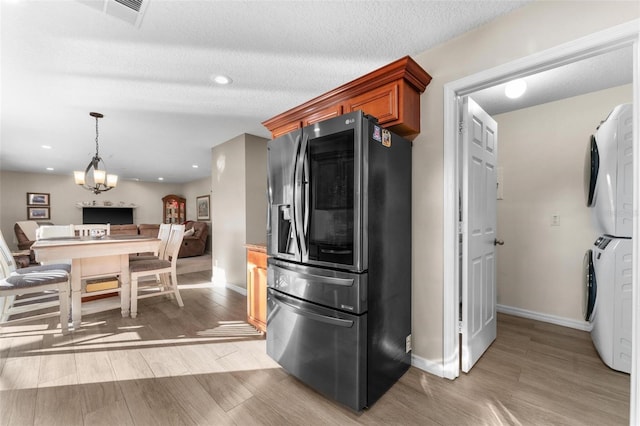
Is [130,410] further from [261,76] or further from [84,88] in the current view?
[84,88]

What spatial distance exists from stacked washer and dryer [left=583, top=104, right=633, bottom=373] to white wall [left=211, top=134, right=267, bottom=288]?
385cm

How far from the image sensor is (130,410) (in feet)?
5.10

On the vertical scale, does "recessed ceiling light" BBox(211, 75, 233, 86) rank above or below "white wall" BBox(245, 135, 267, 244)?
above

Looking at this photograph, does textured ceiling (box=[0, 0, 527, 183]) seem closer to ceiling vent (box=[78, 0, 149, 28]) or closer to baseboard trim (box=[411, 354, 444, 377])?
ceiling vent (box=[78, 0, 149, 28])

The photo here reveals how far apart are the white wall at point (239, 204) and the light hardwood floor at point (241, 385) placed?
163 cm

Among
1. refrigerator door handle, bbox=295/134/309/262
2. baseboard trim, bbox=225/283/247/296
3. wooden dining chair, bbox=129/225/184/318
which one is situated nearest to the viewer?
refrigerator door handle, bbox=295/134/309/262

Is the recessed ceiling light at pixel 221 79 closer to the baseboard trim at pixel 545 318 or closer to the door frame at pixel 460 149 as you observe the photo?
the door frame at pixel 460 149

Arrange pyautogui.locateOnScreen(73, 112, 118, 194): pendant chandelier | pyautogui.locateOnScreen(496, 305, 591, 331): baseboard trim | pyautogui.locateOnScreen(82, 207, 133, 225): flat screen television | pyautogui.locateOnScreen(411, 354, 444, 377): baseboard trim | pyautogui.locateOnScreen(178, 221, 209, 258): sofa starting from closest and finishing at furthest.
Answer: pyautogui.locateOnScreen(411, 354, 444, 377): baseboard trim < pyautogui.locateOnScreen(496, 305, 591, 331): baseboard trim < pyautogui.locateOnScreen(73, 112, 118, 194): pendant chandelier < pyautogui.locateOnScreen(178, 221, 209, 258): sofa < pyautogui.locateOnScreen(82, 207, 133, 225): flat screen television

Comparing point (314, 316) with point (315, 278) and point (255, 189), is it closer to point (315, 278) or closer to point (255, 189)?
point (315, 278)

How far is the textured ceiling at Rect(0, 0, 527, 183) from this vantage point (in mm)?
1641

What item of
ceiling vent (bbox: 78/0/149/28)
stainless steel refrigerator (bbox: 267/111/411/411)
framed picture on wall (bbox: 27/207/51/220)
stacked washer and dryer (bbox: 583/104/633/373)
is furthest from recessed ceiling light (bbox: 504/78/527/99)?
framed picture on wall (bbox: 27/207/51/220)

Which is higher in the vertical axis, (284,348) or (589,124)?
(589,124)

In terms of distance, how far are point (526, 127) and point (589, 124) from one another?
1.70 feet

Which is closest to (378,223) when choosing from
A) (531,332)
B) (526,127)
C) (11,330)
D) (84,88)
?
(531,332)
